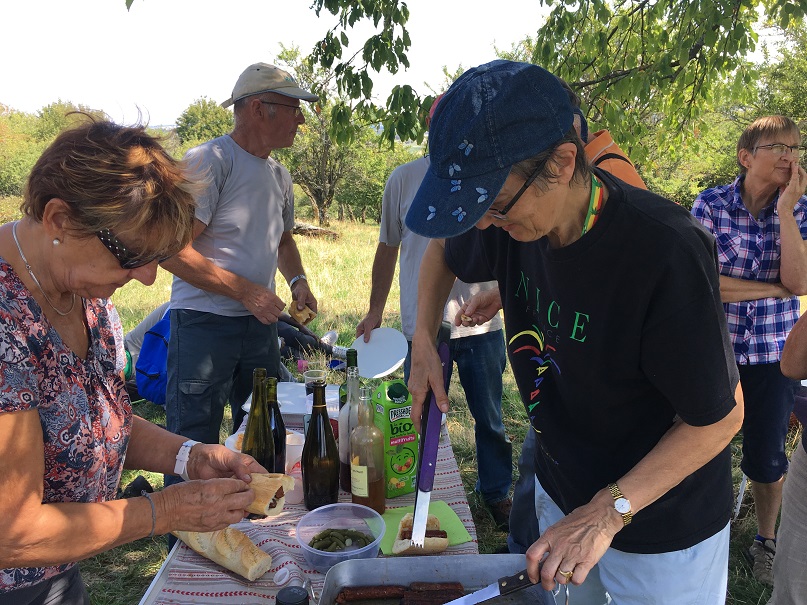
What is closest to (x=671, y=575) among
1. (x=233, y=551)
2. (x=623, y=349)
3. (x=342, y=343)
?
(x=623, y=349)

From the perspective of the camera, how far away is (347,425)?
2027mm

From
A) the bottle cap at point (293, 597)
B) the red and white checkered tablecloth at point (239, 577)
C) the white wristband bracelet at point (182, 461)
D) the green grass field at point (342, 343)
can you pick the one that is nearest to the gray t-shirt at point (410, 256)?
the green grass field at point (342, 343)

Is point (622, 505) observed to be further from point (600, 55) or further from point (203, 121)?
point (203, 121)

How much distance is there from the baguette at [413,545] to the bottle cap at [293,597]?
0.44 meters

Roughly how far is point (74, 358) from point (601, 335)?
1269 mm

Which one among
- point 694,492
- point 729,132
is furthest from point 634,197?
point 729,132

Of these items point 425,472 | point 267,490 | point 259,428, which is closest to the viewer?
point 425,472

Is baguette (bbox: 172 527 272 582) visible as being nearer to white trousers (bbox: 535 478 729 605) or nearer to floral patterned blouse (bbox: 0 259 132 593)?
floral patterned blouse (bbox: 0 259 132 593)

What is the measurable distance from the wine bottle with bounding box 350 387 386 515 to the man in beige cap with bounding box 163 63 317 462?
131 centimetres

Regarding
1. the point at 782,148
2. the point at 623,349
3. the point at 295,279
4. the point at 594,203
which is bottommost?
the point at 295,279

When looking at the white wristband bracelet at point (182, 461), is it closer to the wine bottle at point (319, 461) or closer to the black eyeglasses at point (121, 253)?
the wine bottle at point (319, 461)

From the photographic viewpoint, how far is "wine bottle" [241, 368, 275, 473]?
2070 millimetres

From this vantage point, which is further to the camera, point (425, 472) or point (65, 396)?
point (425, 472)

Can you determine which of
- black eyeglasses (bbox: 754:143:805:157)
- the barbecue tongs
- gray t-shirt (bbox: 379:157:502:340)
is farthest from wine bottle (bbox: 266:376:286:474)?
black eyeglasses (bbox: 754:143:805:157)
